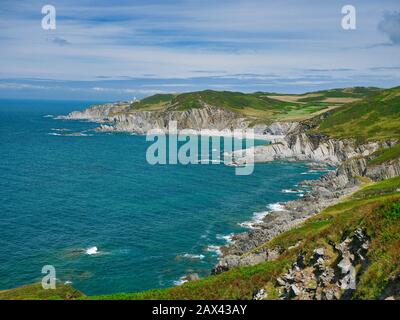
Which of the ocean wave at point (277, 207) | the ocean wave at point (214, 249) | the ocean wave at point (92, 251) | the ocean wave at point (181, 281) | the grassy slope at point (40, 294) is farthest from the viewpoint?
the ocean wave at point (277, 207)

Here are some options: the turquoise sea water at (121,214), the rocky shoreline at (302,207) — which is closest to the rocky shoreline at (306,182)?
the rocky shoreline at (302,207)

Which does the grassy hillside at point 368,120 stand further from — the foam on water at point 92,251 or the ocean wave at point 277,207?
the foam on water at point 92,251

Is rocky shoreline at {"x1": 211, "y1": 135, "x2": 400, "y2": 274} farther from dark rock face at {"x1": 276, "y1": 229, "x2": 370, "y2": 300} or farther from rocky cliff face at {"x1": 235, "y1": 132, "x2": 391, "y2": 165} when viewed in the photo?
dark rock face at {"x1": 276, "y1": 229, "x2": 370, "y2": 300}

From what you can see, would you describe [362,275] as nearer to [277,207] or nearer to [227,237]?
[227,237]

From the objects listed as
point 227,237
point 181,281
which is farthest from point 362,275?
point 227,237

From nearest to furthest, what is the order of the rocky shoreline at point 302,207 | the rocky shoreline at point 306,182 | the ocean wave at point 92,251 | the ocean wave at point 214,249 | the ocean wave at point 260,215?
the rocky shoreline at point 302,207, the rocky shoreline at point 306,182, the ocean wave at point 92,251, the ocean wave at point 214,249, the ocean wave at point 260,215

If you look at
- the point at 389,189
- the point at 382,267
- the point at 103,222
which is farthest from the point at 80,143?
the point at 382,267

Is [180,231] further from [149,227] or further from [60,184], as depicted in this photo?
[60,184]
